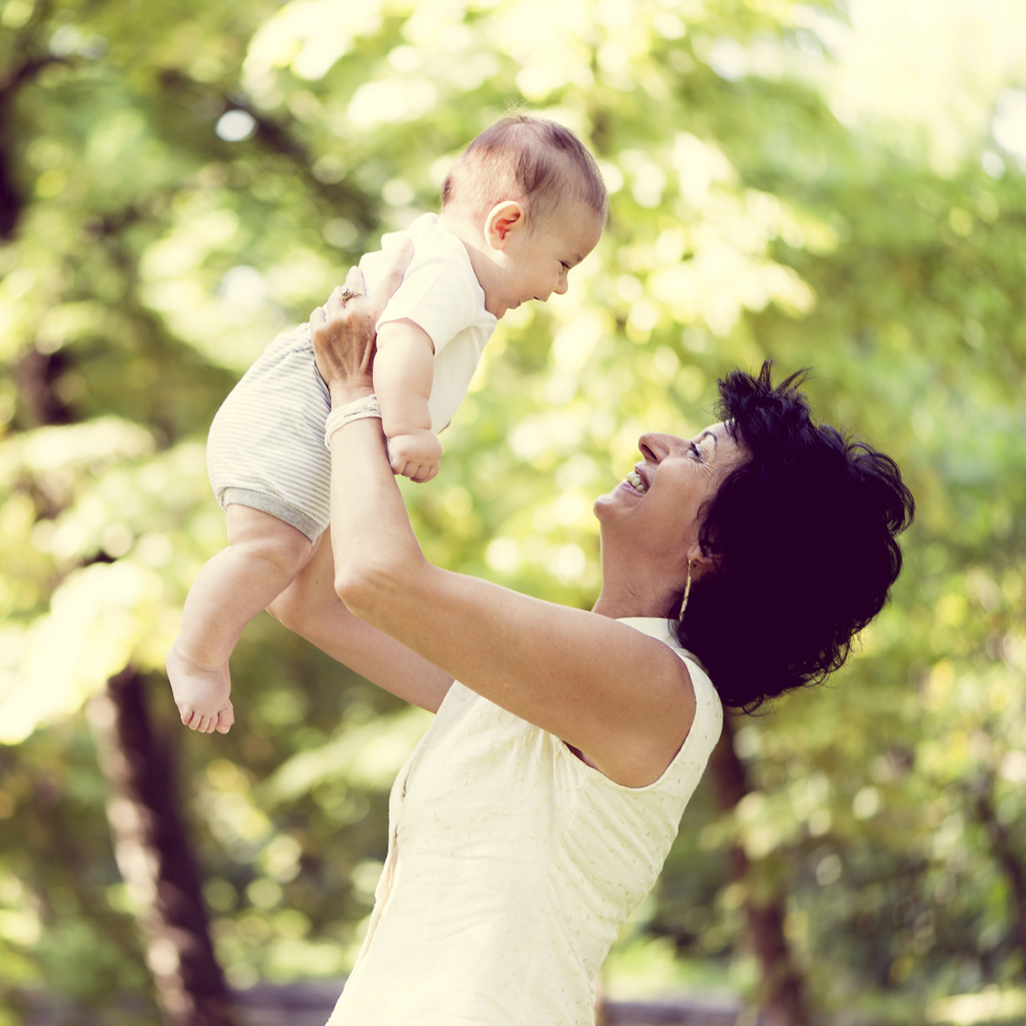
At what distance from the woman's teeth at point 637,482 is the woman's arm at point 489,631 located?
267mm

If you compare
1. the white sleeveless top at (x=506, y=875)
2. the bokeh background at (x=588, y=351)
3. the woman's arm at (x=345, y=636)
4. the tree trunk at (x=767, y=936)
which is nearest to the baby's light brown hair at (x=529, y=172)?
the woman's arm at (x=345, y=636)

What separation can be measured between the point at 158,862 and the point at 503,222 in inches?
223

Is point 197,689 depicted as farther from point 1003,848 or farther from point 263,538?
point 1003,848

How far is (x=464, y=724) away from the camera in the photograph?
1.48 meters

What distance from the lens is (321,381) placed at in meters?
1.44

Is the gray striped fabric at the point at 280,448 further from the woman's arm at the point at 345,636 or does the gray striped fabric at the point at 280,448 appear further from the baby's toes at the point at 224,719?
the baby's toes at the point at 224,719

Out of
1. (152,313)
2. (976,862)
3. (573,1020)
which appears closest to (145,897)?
(152,313)

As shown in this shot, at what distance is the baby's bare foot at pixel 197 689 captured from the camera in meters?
1.46

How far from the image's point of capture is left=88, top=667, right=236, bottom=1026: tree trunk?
19.9ft

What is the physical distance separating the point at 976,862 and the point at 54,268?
5368 mm

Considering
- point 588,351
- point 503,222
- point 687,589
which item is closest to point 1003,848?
point 588,351

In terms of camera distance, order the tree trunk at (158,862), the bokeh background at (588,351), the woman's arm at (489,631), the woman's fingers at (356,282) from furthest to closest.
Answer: the tree trunk at (158,862) → the bokeh background at (588,351) → the woman's fingers at (356,282) → the woman's arm at (489,631)

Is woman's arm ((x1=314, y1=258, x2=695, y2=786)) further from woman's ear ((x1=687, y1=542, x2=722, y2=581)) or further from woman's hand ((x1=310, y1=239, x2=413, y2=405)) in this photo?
woman's ear ((x1=687, y1=542, x2=722, y2=581))

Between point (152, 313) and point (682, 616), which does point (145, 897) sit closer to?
point (152, 313)
